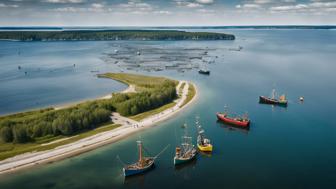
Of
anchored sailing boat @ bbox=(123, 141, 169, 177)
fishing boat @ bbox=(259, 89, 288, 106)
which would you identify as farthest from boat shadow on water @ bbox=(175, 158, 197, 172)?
fishing boat @ bbox=(259, 89, 288, 106)

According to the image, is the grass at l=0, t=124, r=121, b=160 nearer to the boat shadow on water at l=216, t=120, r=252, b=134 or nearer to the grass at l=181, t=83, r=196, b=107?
the boat shadow on water at l=216, t=120, r=252, b=134

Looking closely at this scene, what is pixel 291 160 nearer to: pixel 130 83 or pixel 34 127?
pixel 34 127

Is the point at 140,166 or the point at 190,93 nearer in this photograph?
the point at 140,166

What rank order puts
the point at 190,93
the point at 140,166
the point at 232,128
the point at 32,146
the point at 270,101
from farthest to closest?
the point at 190,93 → the point at 270,101 → the point at 232,128 → the point at 32,146 → the point at 140,166

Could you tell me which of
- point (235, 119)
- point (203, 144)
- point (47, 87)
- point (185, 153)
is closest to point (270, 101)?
point (235, 119)

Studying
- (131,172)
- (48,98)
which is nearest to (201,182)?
(131,172)

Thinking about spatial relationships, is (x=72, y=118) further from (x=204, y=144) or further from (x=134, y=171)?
(x=204, y=144)

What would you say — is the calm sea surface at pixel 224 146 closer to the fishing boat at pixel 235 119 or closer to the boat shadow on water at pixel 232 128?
the boat shadow on water at pixel 232 128
